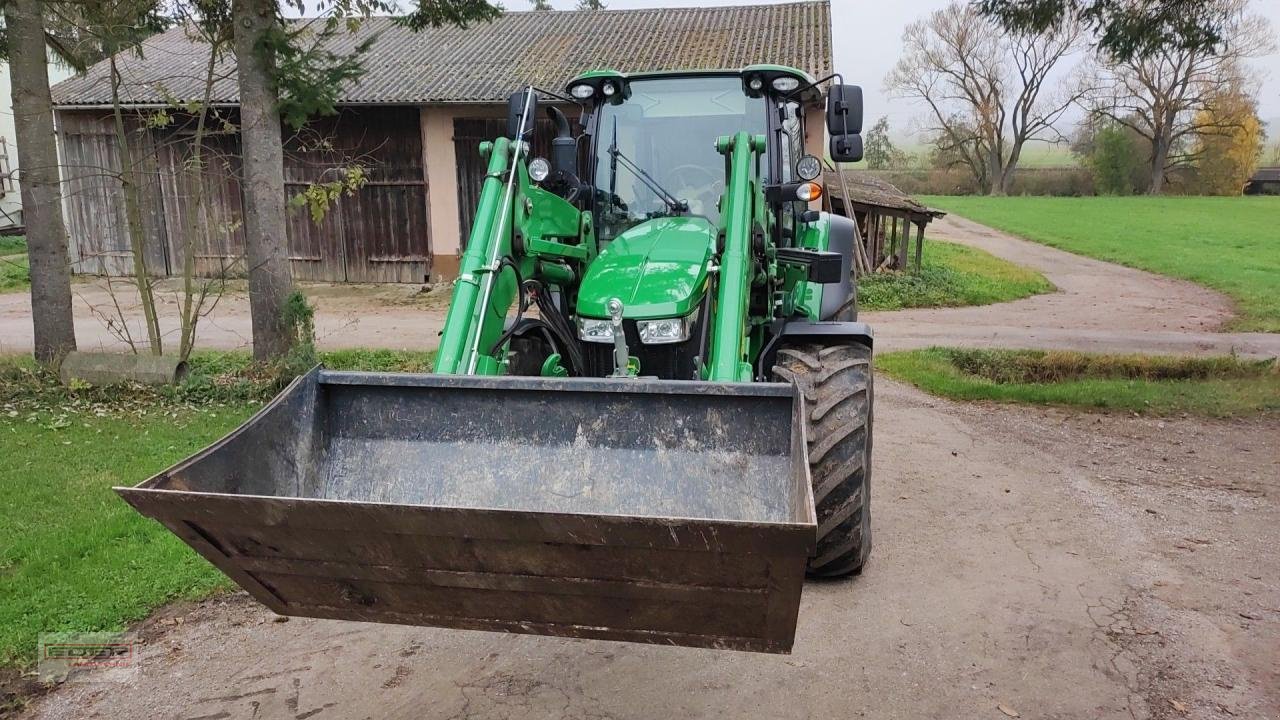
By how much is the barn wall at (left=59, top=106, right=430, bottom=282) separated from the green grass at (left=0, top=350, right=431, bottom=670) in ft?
24.1

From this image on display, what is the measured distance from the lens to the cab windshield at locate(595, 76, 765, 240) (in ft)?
17.5

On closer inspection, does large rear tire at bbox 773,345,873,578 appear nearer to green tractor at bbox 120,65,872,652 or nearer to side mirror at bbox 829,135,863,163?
green tractor at bbox 120,65,872,652

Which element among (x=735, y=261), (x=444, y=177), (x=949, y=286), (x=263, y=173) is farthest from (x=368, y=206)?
(x=735, y=261)

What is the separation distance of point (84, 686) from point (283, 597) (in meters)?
1.46

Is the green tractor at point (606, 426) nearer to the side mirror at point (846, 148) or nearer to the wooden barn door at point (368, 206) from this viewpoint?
the side mirror at point (846, 148)

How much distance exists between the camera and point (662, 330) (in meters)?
4.34

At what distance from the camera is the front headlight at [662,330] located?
434cm

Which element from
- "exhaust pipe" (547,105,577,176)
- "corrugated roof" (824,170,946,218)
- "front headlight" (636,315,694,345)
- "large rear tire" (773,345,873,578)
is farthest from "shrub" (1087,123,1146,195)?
"front headlight" (636,315,694,345)

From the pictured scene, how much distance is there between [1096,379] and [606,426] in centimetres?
818

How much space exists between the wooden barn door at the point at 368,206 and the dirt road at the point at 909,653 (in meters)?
13.1

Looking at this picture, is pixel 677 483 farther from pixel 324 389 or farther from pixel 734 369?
pixel 324 389

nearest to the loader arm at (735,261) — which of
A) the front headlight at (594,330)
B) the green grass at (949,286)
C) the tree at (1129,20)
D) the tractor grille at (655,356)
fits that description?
the tractor grille at (655,356)

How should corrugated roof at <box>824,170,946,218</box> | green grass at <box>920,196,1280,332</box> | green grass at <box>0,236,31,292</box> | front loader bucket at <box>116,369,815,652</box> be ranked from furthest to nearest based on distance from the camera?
green grass at <box>920,196,1280,332</box>, corrugated roof at <box>824,170,946,218</box>, green grass at <box>0,236,31,292</box>, front loader bucket at <box>116,369,815,652</box>

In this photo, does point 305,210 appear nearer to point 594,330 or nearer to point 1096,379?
point 1096,379
